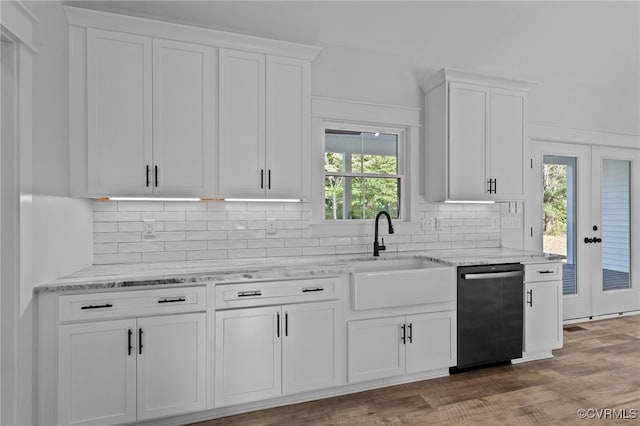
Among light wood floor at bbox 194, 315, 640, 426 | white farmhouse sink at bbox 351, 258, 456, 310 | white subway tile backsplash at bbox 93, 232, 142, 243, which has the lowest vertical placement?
light wood floor at bbox 194, 315, 640, 426

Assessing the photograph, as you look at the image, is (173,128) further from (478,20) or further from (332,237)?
(478,20)

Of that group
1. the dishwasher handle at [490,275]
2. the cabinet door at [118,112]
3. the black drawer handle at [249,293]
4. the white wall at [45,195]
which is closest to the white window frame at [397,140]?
the dishwasher handle at [490,275]

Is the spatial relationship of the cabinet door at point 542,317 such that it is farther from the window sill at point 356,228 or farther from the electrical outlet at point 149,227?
the electrical outlet at point 149,227

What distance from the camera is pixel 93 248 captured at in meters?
2.71

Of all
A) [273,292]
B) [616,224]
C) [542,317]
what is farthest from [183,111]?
[616,224]

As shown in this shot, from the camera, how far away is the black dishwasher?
9.68 feet

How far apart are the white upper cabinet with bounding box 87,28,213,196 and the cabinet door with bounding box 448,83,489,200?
213 centimetres

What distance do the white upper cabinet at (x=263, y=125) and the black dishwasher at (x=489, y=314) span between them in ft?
5.10

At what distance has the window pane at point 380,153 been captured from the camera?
359 centimetres

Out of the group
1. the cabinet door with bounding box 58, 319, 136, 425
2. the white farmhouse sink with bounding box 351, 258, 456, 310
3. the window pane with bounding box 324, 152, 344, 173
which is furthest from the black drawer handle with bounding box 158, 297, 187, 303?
the window pane with bounding box 324, 152, 344, 173

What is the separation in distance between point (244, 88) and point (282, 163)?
24.4 inches

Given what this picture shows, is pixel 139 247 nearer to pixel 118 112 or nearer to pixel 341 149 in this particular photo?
pixel 118 112

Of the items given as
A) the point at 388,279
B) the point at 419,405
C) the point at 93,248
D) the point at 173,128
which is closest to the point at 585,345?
the point at 419,405

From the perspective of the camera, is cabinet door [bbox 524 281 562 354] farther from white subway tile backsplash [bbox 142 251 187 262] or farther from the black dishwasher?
white subway tile backsplash [bbox 142 251 187 262]
